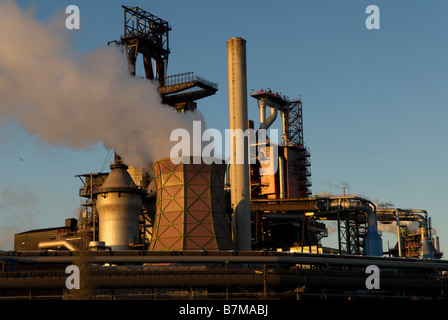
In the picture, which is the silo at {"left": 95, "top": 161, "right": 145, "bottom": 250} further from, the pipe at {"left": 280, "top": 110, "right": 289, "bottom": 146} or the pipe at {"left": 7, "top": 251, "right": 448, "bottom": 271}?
the pipe at {"left": 280, "top": 110, "right": 289, "bottom": 146}

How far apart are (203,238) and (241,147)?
673 inches

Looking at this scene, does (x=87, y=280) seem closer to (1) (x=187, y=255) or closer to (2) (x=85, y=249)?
(2) (x=85, y=249)

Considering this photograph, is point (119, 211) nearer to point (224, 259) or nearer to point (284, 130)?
point (224, 259)

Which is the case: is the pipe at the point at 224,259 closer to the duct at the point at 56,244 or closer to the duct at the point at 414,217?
the duct at the point at 56,244

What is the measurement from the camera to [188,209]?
6806cm

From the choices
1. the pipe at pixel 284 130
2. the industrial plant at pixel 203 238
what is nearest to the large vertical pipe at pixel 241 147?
the industrial plant at pixel 203 238

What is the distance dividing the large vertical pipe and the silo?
16161 mm

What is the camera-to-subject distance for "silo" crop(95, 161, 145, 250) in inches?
3415

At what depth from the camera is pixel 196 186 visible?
6862 centimetres

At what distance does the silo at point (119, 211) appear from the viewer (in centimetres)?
8675

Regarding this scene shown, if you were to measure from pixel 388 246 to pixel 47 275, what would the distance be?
9282 centimetres

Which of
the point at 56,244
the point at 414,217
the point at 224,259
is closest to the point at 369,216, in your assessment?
the point at 414,217
